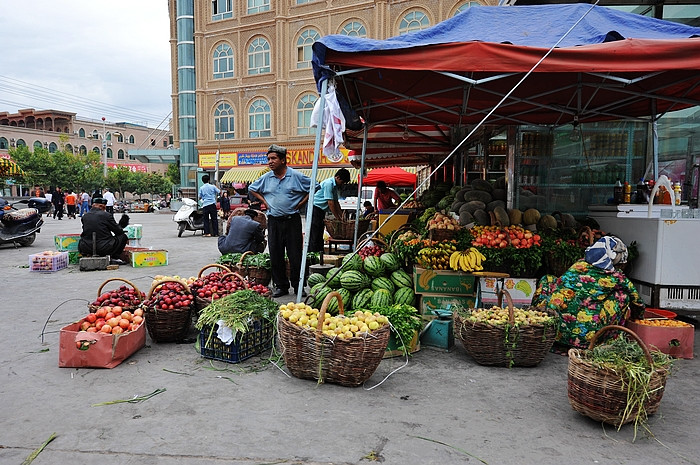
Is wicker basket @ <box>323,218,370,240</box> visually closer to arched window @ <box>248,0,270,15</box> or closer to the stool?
the stool

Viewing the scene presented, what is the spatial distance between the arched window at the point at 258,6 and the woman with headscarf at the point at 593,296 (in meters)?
32.5

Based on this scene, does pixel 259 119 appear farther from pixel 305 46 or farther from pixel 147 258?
pixel 147 258

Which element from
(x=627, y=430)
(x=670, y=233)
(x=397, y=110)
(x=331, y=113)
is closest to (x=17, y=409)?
(x=331, y=113)

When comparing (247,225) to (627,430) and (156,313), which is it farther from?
(627,430)

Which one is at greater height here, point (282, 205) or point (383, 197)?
point (383, 197)

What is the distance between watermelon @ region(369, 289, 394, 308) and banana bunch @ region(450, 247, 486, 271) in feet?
2.83

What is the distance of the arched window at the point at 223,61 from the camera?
33562mm

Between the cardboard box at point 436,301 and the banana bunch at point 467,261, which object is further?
the cardboard box at point 436,301

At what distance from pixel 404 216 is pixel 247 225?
12.1 feet

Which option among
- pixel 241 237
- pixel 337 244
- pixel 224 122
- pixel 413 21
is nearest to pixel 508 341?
pixel 241 237

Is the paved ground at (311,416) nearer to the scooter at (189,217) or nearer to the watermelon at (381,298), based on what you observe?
the watermelon at (381,298)

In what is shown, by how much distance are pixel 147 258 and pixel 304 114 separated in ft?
75.7

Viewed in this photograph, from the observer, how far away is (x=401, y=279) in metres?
5.95

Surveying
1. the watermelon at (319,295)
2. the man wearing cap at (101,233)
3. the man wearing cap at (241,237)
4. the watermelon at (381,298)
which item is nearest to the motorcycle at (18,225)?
the man wearing cap at (101,233)
